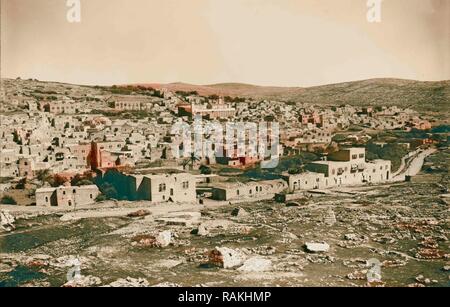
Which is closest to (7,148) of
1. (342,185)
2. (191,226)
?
(191,226)

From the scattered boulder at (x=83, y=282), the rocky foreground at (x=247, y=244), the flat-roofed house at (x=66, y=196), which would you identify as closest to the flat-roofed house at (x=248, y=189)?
the rocky foreground at (x=247, y=244)

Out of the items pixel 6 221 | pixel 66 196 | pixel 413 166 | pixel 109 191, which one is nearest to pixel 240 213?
pixel 109 191

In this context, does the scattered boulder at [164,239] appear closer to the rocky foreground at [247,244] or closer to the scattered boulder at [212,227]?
the rocky foreground at [247,244]

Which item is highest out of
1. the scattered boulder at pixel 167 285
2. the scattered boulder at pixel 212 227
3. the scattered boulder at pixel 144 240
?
the scattered boulder at pixel 212 227

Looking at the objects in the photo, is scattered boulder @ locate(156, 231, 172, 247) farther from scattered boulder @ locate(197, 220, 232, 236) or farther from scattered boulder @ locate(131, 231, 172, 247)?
scattered boulder @ locate(197, 220, 232, 236)

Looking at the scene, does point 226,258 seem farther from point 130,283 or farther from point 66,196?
point 66,196

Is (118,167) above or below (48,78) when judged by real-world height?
below
